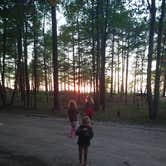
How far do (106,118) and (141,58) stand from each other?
2215cm

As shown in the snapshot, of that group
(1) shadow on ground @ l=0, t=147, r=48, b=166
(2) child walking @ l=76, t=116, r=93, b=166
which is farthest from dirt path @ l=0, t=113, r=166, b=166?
(2) child walking @ l=76, t=116, r=93, b=166

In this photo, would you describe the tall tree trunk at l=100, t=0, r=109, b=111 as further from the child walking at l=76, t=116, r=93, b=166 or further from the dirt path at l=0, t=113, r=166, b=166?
the child walking at l=76, t=116, r=93, b=166

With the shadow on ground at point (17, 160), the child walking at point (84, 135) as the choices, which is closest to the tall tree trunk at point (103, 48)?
the shadow on ground at point (17, 160)

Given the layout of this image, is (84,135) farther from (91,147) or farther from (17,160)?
(91,147)

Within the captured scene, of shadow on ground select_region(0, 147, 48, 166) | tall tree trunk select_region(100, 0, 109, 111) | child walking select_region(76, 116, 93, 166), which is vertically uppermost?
tall tree trunk select_region(100, 0, 109, 111)

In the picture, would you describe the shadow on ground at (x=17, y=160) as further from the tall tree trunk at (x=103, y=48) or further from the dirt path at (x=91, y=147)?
the tall tree trunk at (x=103, y=48)

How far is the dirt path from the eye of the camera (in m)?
8.96

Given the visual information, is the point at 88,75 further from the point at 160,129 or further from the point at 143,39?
the point at 160,129

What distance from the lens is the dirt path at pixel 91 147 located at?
8.96 m

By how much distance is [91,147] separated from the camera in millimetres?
10805

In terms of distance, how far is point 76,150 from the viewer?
10281 millimetres

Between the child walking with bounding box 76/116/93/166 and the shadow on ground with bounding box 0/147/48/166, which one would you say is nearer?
the child walking with bounding box 76/116/93/166

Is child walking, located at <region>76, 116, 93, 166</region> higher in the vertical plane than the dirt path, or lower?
higher

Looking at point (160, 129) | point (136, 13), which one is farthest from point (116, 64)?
point (160, 129)
